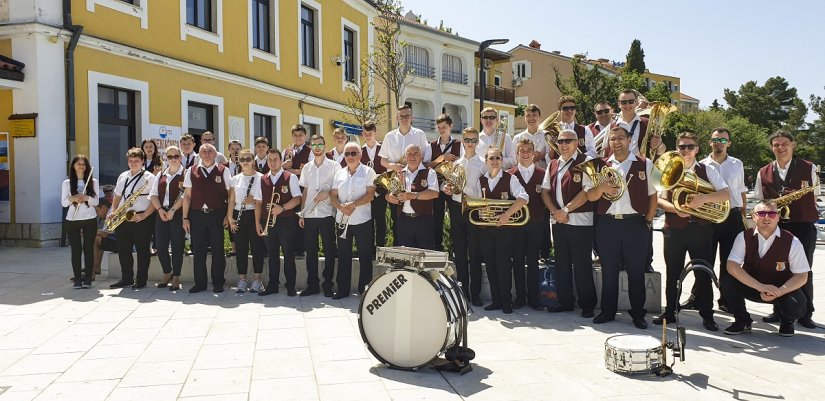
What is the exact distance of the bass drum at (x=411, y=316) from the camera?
4.69 meters

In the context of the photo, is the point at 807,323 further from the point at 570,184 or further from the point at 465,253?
the point at 465,253

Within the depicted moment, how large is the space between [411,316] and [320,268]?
379 centimetres

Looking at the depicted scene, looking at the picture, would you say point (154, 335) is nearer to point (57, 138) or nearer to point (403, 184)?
point (403, 184)

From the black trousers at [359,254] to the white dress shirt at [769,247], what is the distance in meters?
3.89

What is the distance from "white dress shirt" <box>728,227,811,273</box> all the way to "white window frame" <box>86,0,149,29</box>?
11.5m

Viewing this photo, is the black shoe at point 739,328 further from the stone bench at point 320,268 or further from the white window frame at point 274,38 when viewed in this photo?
the white window frame at point 274,38

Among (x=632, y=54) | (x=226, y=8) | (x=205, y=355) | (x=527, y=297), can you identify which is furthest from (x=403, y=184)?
(x=632, y=54)

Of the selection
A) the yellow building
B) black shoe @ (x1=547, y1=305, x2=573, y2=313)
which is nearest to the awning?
the yellow building

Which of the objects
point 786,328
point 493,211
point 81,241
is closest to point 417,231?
point 493,211

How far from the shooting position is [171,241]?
334 inches

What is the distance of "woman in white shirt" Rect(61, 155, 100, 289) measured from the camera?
8289 millimetres

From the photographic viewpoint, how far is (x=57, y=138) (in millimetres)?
11523

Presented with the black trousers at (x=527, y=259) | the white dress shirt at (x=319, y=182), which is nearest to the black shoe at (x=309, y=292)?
the white dress shirt at (x=319, y=182)

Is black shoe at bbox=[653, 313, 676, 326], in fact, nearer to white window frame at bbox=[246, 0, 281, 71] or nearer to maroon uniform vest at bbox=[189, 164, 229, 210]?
maroon uniform vest at bbox=[189, 164, 229, 210]
